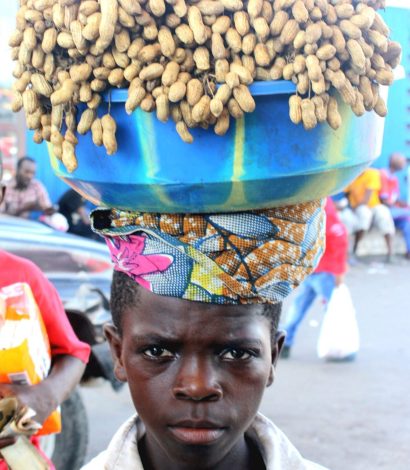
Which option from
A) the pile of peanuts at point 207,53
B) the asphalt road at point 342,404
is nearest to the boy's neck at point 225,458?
the pile of peanuts at point 207,53

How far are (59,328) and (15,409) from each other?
610 mm

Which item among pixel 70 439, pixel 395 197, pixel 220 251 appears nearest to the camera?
pixel 220 251

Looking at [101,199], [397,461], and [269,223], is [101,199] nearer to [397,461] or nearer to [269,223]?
[269,223]

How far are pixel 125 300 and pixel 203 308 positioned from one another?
21cm

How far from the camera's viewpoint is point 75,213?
980cm

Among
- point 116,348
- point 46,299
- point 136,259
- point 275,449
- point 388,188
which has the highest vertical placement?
point 136,259

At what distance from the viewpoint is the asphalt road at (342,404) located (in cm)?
500

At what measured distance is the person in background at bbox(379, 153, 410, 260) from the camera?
12.7 meters

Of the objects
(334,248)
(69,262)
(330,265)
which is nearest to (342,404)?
(330,265)

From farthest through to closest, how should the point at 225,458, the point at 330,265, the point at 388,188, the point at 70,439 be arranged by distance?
the point at 388,188 < the point at 330,265 < the point at 70,439 < the point at 225,458

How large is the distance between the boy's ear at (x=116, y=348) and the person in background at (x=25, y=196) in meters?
7.53

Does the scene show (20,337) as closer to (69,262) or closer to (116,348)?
(116,348)

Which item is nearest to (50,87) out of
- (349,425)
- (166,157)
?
(166,157)

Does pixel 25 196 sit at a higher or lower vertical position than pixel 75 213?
higher
